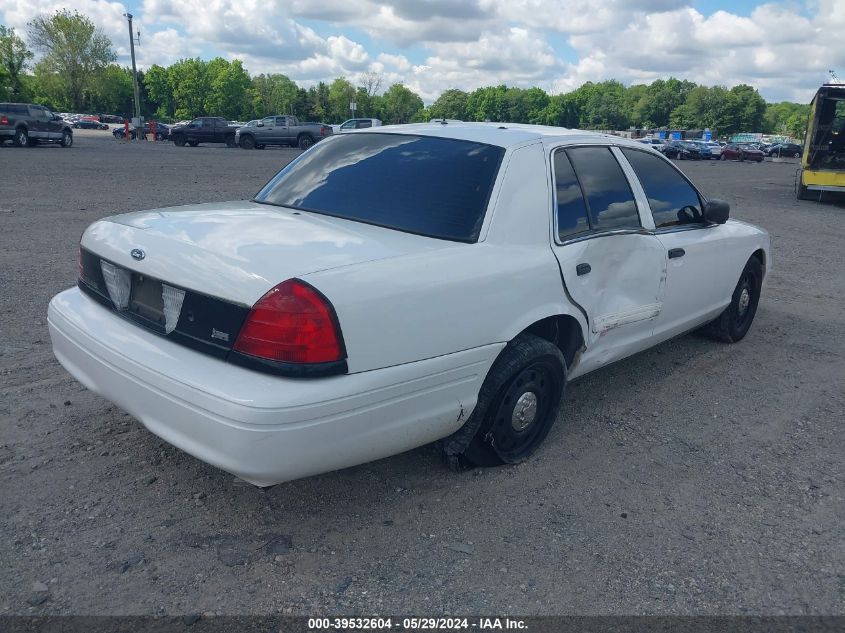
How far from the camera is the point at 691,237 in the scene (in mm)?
4734

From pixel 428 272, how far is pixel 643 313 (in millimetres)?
1844

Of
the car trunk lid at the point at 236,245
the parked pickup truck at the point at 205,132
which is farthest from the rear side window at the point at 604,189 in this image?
the parked pickup truck at the point at 205,132

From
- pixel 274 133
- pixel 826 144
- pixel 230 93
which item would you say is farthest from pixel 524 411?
pixel 230 93

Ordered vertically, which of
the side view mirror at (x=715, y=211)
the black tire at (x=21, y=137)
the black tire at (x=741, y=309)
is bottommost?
the black tire at (x=741, y=309)

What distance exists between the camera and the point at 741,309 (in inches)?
231

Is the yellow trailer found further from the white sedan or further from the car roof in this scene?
the car roof

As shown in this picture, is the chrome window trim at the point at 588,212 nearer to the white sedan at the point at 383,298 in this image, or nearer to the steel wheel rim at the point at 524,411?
the white sedan at the point at 383,298

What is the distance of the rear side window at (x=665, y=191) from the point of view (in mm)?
4473

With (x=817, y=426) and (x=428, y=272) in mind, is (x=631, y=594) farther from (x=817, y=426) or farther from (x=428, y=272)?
(x=817, y=426)

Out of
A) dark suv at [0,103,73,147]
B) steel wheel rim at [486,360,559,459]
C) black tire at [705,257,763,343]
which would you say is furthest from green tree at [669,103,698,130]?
steel wheel rim at [486,360,559,459]

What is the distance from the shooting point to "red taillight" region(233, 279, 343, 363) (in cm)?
260

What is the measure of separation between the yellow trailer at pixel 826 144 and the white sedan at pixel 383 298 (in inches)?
683

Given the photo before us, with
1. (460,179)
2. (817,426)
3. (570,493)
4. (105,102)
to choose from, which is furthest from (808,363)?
(105,102)

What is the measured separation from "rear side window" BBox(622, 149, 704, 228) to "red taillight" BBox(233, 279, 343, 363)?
255 centimetres
